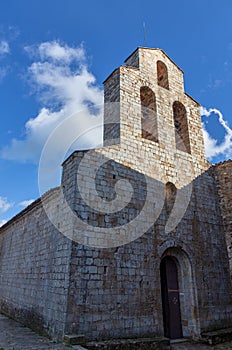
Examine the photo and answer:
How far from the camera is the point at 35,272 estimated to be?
25.7 feet

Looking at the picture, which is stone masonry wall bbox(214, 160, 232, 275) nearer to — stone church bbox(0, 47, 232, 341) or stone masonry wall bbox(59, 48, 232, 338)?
stone church bbox(0, 47, 232, 341)

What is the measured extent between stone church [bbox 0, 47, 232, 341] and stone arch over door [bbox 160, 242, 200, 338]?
0.03 meters

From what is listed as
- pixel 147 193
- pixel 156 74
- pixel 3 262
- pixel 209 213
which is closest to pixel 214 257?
pixel 209 213

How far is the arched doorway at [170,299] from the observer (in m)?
6.95

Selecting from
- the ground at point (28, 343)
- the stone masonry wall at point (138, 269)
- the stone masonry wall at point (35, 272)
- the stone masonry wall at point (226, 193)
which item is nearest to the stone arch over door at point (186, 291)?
the stone masonry wall at point (138, 269)

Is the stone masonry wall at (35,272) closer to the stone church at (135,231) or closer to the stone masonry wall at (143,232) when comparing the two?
the stone church at (135,231)

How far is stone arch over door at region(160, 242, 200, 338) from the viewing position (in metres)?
6.98

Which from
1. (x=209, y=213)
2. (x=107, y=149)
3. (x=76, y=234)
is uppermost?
(x=107, y=149)

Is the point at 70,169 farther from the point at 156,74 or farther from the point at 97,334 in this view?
the point at 156,74

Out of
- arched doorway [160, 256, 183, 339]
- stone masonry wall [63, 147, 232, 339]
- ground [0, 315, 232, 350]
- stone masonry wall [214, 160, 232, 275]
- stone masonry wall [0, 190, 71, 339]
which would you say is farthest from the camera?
stone masonry wall [214, 160, 232, 275]

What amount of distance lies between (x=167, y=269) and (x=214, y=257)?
66.7 inches

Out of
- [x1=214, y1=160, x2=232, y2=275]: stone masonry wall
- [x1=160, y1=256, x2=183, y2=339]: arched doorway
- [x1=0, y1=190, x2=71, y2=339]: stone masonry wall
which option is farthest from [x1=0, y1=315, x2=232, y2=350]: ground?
[x1=214, y1=160, x2=232, y2=275]: stone masonry wall

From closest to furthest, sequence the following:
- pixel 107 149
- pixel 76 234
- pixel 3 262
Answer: pixel 76 234, pixel 107 149, pixel 3 262

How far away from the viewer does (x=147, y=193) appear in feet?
24.0
